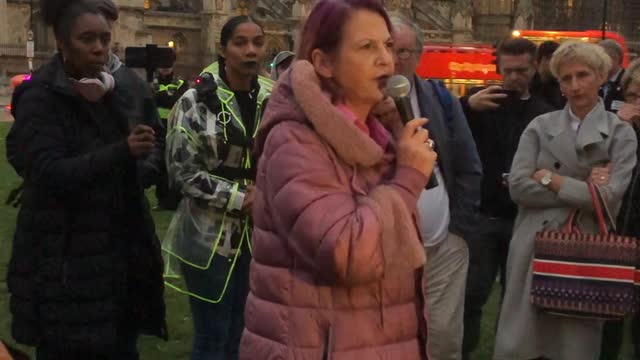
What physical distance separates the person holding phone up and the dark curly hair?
112 inches

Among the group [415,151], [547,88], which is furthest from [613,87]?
[415,151]

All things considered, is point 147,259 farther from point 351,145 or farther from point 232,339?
point 351,145

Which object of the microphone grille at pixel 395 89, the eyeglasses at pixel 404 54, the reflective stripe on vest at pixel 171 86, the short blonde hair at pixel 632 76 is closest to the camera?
the microphone grille at pixel 395 89

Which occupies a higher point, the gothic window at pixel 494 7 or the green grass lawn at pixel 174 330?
the gothic window at pixel 494 7

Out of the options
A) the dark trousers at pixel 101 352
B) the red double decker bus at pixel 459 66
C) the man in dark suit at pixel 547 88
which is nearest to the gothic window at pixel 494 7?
the red double decker bus at pixel 459 66

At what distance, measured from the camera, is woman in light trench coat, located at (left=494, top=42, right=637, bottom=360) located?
5.61 meters

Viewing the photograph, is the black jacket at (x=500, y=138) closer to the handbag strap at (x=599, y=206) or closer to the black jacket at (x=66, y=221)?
the handbag strap at (x=599, y=206)

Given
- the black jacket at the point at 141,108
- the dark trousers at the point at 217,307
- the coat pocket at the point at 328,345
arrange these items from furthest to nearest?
the dark trousers at the point at 217,307 → the black jacket at the point at 141,108 → the coat pocket at the point at 328,345

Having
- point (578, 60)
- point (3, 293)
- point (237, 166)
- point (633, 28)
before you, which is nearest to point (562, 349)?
point (578, 60)

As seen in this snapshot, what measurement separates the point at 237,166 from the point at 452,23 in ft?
153

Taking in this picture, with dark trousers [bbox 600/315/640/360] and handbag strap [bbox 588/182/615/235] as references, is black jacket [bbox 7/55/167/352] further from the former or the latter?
dark trousers [bbox 600/315/640/360]

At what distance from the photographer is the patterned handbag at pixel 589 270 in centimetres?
540

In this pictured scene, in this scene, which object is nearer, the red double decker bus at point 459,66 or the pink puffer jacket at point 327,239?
the pink puffer jacket at point 327,239

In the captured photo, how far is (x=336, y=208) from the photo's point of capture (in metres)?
2.90
